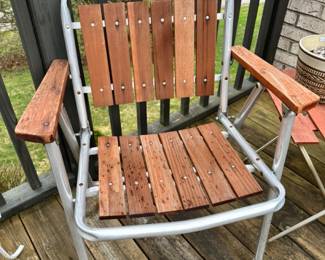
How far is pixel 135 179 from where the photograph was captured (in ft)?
3.78

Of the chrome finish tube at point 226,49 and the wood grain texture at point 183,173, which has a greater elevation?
the chrome finish tube at point 226,49

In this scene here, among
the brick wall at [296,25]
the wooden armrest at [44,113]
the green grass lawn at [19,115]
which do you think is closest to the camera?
the wooden armrest at [44,113]

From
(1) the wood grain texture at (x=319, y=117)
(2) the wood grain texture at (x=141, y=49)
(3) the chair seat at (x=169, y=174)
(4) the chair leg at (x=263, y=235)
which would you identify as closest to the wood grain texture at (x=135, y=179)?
(3) the chair seat at (x=169, y=174)

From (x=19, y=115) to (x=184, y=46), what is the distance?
1590mm

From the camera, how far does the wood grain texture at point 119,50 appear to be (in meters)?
1.20

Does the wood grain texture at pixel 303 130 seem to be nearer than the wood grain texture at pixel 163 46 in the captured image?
No

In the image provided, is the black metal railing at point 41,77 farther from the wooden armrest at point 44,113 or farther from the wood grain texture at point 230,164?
the wood grain texture at point 230,164

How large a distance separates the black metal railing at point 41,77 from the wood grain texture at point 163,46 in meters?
0.35

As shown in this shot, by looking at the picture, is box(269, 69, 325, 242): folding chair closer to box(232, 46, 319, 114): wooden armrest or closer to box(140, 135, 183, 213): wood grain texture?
box(232, 46, 319, 114): wooden armrest

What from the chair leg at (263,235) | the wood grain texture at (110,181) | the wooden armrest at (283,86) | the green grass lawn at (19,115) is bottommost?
the green grass lawn at (19,115)

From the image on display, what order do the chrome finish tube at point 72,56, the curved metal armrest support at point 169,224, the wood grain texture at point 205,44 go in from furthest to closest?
the wood grain texture at point 205,44 → the chrome finish tube at point 72,56 → the curved metal armrest support at point 169,224

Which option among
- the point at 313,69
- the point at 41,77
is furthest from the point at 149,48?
the point at 313,69

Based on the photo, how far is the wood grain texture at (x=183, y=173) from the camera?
107 centimetres

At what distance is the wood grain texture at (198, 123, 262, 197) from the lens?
43.4 inches
